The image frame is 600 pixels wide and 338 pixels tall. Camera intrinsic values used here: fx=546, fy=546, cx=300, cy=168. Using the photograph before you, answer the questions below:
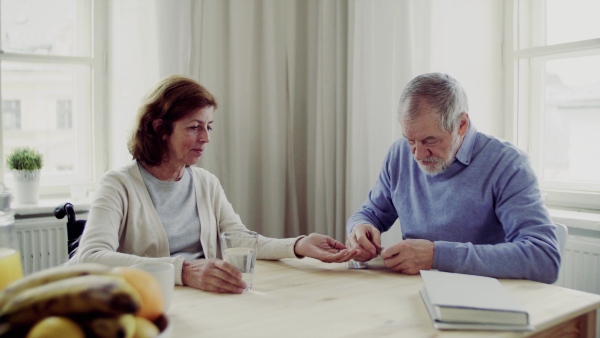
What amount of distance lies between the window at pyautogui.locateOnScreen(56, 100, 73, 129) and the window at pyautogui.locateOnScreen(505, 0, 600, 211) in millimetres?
2226

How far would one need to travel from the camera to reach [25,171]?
98.8 inches

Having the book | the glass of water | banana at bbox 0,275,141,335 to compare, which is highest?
banana at bbox 0,275,141,335

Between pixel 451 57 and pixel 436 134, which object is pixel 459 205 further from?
pixel 451 57

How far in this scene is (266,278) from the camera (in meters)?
1.44

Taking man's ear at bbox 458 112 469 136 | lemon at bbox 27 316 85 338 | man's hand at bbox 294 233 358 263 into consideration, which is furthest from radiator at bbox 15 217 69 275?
lemon at bbox 27 316 85 338

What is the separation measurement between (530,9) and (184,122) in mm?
1849

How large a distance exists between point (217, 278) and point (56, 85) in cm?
195

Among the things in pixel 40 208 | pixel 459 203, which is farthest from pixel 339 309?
pixel 40 208

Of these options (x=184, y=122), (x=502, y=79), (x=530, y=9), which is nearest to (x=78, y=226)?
(x=184, y=122)

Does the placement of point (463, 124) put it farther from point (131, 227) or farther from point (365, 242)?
point (131, 227)

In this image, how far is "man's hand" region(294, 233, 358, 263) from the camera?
1589 millimetres

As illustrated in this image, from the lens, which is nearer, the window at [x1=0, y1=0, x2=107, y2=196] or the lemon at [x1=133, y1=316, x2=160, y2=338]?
the lemon at [x1=133, y1=316, x2=160, y2=338]

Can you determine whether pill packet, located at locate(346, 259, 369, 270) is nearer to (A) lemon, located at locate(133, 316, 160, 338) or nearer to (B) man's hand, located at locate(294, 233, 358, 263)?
(B) man's hand, located at locate(294, 233, 358, 263)

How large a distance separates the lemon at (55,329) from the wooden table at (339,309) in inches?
15.4
